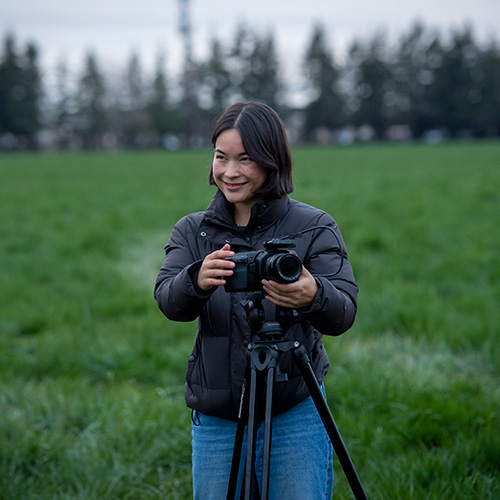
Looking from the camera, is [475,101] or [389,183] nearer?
[389,183]

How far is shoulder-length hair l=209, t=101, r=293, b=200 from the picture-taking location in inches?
79.0

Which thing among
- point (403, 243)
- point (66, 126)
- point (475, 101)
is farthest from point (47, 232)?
point (66, 126)

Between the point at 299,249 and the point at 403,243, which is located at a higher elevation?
the point at 299,249

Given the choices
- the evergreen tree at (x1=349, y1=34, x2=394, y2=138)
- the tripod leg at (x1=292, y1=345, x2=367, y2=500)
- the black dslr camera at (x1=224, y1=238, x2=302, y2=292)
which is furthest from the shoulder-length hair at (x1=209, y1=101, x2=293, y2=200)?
the evergreen tree at (x1=349, y1=34, x2=394, y2=138)

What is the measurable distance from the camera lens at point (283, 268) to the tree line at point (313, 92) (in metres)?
62.2

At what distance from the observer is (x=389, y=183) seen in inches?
589

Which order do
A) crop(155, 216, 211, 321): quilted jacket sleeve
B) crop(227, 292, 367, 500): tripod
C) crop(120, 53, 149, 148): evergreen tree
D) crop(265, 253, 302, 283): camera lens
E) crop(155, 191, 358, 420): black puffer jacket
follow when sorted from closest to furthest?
1. crop(265, 253, 302, 283): camera lens
2. crop(227, 292, 367, 500): tripod
3. crop(155, 216, 211, 321): quilted jacket sleeve
4. crop(155, 191, 358, 420): black puffer jacket
5. crop(120, 53, 149, 148): evergreen tree

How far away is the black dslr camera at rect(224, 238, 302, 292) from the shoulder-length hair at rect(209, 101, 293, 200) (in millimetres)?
411

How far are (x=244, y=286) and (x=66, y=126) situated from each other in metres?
76.0

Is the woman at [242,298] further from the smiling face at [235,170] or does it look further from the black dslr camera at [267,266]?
the black dslr camera at [267,266]

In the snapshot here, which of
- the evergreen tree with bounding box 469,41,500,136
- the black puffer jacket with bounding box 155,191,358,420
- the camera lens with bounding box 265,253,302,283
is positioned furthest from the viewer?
the evergreen tree with bounding box 469,41,500,136

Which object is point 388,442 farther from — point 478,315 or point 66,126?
point 66,126

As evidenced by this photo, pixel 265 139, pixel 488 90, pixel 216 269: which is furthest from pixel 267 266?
pixel 488 90

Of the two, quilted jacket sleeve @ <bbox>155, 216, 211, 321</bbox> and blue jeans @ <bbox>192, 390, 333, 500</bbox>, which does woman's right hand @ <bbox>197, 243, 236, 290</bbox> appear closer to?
quilted jacket sleeve @ <bbox>155, 216, 211, 321</bbox>
